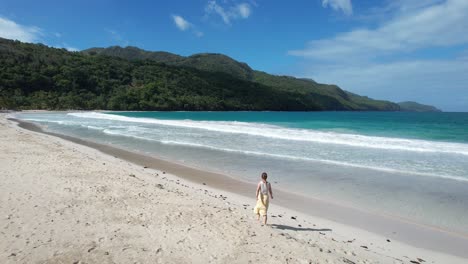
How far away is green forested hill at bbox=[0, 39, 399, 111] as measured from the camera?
3125 inches

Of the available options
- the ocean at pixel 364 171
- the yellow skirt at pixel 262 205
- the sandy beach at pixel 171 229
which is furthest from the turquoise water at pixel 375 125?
the yellow skirt at pixel 262 205

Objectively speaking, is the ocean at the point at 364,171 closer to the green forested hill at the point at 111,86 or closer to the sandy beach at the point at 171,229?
the sandy beach at the point at 171,229

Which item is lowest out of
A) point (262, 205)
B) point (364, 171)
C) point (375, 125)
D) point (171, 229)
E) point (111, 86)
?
point (171, 229)

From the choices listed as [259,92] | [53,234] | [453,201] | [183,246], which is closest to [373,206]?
[453,201]

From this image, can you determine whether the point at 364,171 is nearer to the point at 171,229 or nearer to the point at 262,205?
the point at 262,205

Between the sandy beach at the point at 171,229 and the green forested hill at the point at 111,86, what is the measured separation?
74.1 metres

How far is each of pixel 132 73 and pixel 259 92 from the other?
5863 centimetres

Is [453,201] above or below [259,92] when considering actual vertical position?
below

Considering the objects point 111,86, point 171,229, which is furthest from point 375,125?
point 111,86

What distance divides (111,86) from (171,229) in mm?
106749

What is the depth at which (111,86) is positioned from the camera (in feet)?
335

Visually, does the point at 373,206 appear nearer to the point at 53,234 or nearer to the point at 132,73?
the point at 53,234

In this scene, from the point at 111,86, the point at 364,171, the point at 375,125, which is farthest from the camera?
the point at 111,86

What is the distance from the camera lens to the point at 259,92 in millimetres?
143000
